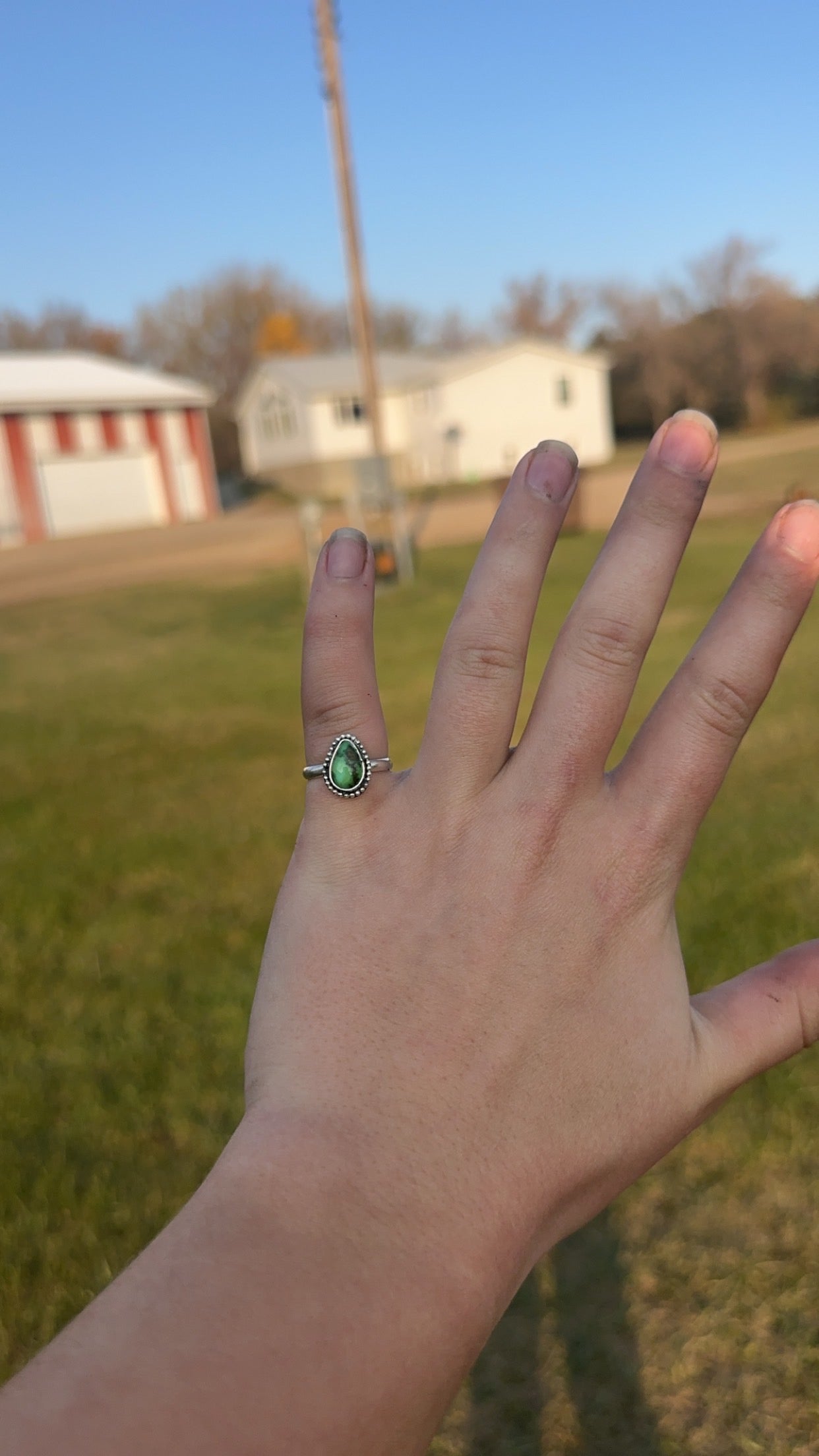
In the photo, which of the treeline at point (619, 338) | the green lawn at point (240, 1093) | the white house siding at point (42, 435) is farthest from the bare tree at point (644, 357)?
the green lawn at point (240, 1093)

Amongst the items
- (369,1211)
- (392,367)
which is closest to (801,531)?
(369,1211)

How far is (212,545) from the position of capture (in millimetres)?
22547

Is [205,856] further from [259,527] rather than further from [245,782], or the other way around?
[259,527]

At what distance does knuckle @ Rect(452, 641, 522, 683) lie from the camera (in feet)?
3.90

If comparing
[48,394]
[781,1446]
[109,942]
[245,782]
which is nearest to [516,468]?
[781,1446]

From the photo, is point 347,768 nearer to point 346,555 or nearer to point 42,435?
point 346,555

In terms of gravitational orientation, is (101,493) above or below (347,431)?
below

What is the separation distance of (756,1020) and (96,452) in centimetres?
2992

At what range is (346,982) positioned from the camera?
42.9 inches

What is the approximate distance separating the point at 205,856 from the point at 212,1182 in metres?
3.77

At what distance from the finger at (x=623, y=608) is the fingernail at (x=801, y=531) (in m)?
0.10

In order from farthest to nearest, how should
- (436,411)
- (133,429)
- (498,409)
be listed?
1. (436,411)
2. (498,409)
3. (133,429)

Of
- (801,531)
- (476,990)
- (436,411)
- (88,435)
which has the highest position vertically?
(88,435)

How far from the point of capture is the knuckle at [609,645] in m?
1.18
